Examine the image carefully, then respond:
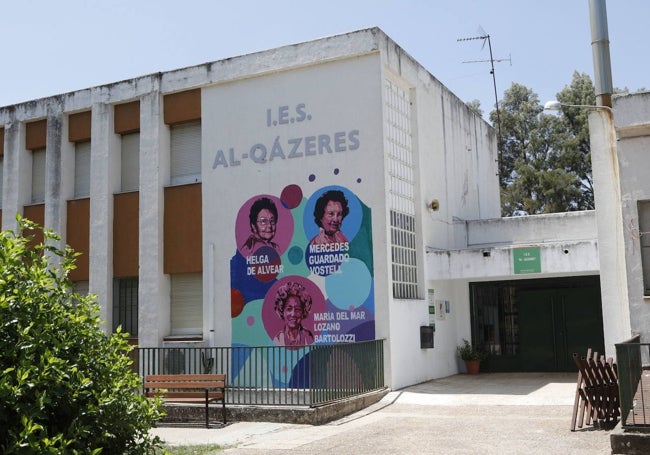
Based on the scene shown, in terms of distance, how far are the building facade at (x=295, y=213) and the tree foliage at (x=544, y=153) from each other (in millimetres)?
21983

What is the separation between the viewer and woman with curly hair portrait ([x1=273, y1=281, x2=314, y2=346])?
16984 millimetres

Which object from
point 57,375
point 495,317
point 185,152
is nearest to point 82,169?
point 185,152

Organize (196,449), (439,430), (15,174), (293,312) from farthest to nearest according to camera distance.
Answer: (15,174) < (293,312) < (439,430) < (196,449)

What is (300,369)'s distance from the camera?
16.3m

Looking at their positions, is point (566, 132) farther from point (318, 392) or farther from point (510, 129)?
point (318, 392)

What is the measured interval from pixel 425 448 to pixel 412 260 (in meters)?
8.10

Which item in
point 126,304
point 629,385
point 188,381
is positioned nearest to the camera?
point 629,385

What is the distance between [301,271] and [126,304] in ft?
18.5

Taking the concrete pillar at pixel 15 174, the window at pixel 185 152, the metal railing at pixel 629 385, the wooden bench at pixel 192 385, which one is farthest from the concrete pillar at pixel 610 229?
the concrete pillar at pixel 15 174

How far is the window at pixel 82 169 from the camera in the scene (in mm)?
21391

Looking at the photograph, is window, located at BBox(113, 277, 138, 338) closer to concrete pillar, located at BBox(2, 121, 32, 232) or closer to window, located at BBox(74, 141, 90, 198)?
window, located at BBox(74, 141, 90, 198)

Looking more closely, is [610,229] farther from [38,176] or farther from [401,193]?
[38,176]

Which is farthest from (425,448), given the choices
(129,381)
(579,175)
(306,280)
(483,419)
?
(579,175)

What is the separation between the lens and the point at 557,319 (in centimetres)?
1995
